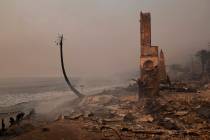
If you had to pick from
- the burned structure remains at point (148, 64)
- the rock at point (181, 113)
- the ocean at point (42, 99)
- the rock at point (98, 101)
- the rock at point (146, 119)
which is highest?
the burned structure remains at point (148, 64)

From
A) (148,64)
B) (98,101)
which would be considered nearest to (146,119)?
(148,64)

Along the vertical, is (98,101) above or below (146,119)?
below

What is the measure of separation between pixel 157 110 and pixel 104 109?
5.75m

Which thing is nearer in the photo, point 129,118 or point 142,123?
point 142,123

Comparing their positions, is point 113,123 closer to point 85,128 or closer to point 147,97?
point 85,128

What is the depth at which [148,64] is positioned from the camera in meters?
33.1

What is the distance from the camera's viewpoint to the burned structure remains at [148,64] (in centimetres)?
3086

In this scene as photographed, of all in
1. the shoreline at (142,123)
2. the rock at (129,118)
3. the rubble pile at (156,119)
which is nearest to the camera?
the shoreline at (142,123)

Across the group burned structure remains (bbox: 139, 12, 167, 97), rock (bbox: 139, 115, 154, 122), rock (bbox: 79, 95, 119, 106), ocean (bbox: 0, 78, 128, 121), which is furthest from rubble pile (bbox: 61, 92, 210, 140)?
ocean (bbox: 0, 78, 128, 121)

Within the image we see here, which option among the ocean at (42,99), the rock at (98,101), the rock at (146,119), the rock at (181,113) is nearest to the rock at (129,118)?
the rock at (146,119)

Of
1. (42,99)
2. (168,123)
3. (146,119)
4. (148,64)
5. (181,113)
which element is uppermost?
(148,64)

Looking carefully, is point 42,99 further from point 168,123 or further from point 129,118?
point 168,123

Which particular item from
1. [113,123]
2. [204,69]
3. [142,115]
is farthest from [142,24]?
[204,69]

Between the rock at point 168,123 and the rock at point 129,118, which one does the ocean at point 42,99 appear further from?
the rock at point 168,123
